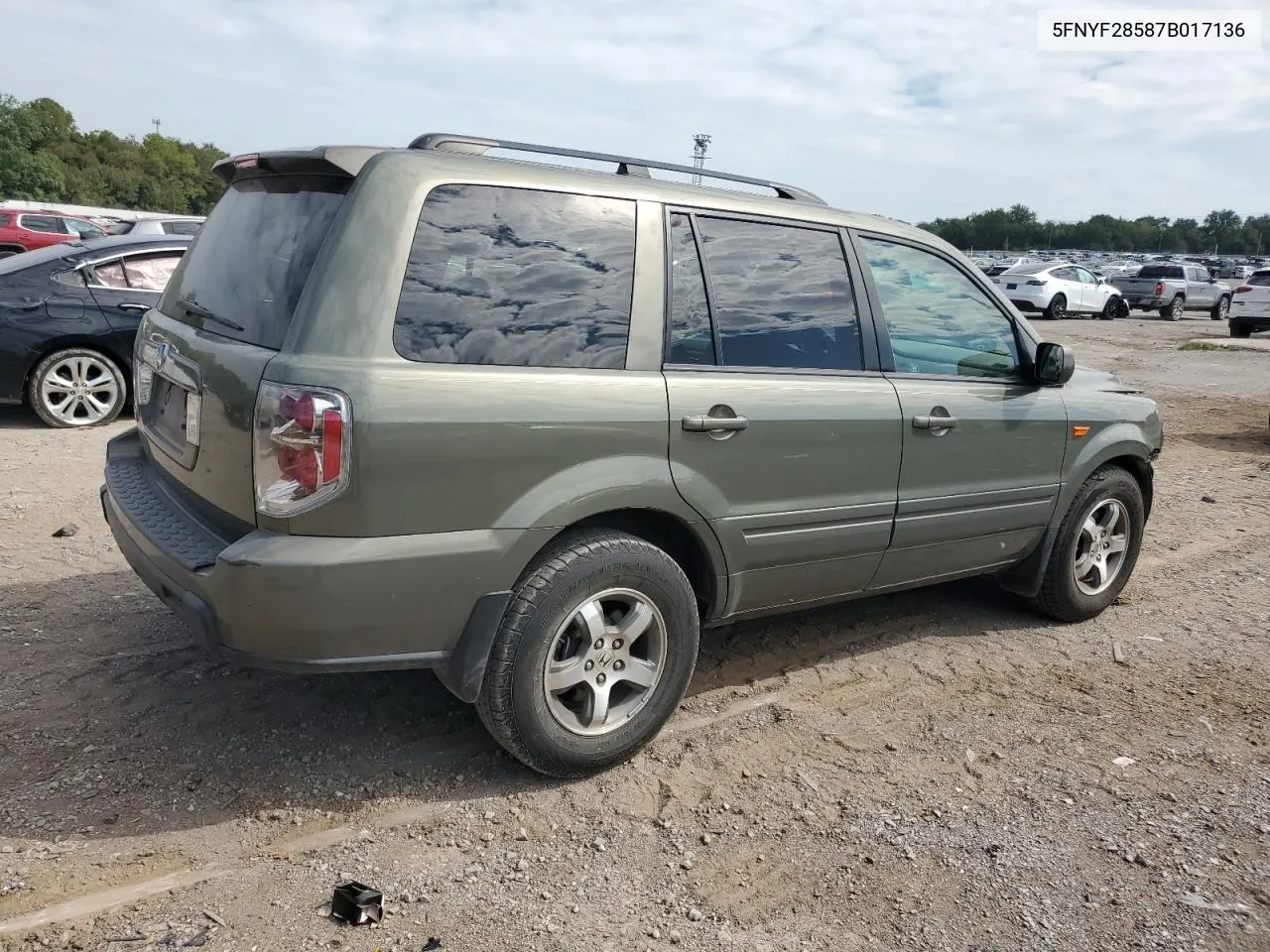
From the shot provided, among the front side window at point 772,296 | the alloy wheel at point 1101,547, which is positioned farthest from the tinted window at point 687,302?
the alloy wheel at point 1101,547

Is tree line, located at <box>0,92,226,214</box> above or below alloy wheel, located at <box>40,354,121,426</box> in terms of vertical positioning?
above

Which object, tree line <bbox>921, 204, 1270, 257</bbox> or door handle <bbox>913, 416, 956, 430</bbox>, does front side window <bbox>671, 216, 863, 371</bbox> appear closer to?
door handle <bbox>913, 416, 956, 430</bbox>

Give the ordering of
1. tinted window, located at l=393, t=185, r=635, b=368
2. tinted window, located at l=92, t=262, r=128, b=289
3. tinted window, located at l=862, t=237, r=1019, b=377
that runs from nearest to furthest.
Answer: tinted window, located at l=393, t=185, r=635, b=368 < tinted window, located at l=862, t=237, r=1019, b=377 < tinted window, located at l=92, t=262, r=128, b=289

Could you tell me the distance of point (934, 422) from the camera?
3996 mm

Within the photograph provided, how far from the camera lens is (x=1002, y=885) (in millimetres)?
2861

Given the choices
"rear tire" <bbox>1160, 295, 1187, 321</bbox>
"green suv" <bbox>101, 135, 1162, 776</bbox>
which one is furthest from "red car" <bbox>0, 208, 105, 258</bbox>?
"rear tire" <bbox>1160, 295, 1187, 321</bbox>

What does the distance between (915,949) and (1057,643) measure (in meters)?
2.52

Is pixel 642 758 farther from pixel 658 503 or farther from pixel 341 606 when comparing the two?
pixel 341 606

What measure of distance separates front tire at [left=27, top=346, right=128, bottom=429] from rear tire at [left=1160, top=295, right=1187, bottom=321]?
2884 centimetres

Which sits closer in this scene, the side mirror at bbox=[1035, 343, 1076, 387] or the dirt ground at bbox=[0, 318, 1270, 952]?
the dirt ground at bbox=[0, 318, 1270, 952]

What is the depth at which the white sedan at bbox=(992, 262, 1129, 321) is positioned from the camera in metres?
25.3

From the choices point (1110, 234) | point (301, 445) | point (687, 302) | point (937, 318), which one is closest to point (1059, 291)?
point (937, 318)

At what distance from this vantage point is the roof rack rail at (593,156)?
319cm

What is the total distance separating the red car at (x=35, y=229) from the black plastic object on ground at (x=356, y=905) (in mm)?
22801
